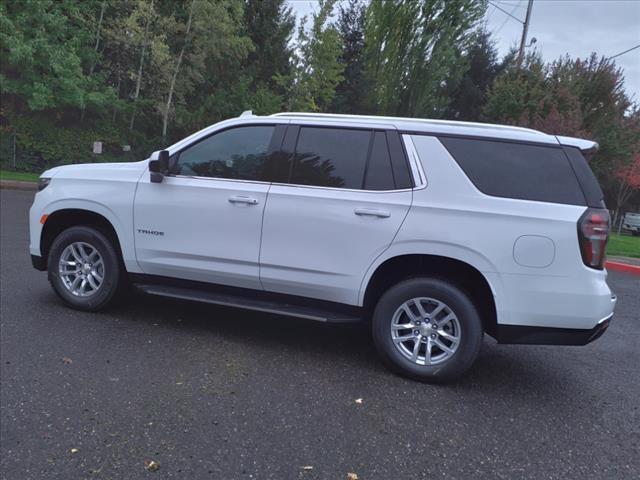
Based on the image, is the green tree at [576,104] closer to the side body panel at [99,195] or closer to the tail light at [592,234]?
the tail light at [592,234]

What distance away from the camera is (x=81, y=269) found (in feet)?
16.1

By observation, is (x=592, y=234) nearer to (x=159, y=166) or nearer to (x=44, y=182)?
(x=159, y=166)

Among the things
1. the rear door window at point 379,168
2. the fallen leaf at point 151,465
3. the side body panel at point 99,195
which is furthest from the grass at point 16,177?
the fallen leaf at point 151,465

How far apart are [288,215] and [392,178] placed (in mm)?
872

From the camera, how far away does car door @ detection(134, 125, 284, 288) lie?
4246 millimetres

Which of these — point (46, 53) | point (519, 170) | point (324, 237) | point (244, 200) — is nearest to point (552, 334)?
point (519, 170)

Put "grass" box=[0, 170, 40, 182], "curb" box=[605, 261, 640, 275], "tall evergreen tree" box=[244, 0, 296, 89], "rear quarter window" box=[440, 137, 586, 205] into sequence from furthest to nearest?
"tall evergreen tree" box=[244, 0, 296, 89]
"grass" box=[0, 170, 40, 182]
"curb" box=[605, 261, 640, 275]
"rear quarter window" box=[440, 137, 586, 205]

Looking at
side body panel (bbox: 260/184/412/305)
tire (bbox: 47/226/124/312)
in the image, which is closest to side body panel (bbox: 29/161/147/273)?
tire (bbox: 47/226/124/312)

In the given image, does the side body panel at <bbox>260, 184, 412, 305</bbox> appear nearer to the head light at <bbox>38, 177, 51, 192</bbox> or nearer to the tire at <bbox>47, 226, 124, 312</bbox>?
the tire at <bbox>47, 226, 124, 312</bbox>

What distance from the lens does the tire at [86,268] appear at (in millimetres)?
4762

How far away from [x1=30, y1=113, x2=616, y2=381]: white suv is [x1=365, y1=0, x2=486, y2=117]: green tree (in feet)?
55.2

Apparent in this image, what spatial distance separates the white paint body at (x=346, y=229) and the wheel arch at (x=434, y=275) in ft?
0.27

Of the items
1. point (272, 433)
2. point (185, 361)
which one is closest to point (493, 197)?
point (272, 433)

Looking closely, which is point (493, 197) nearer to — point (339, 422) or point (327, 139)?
point (327, 139)
